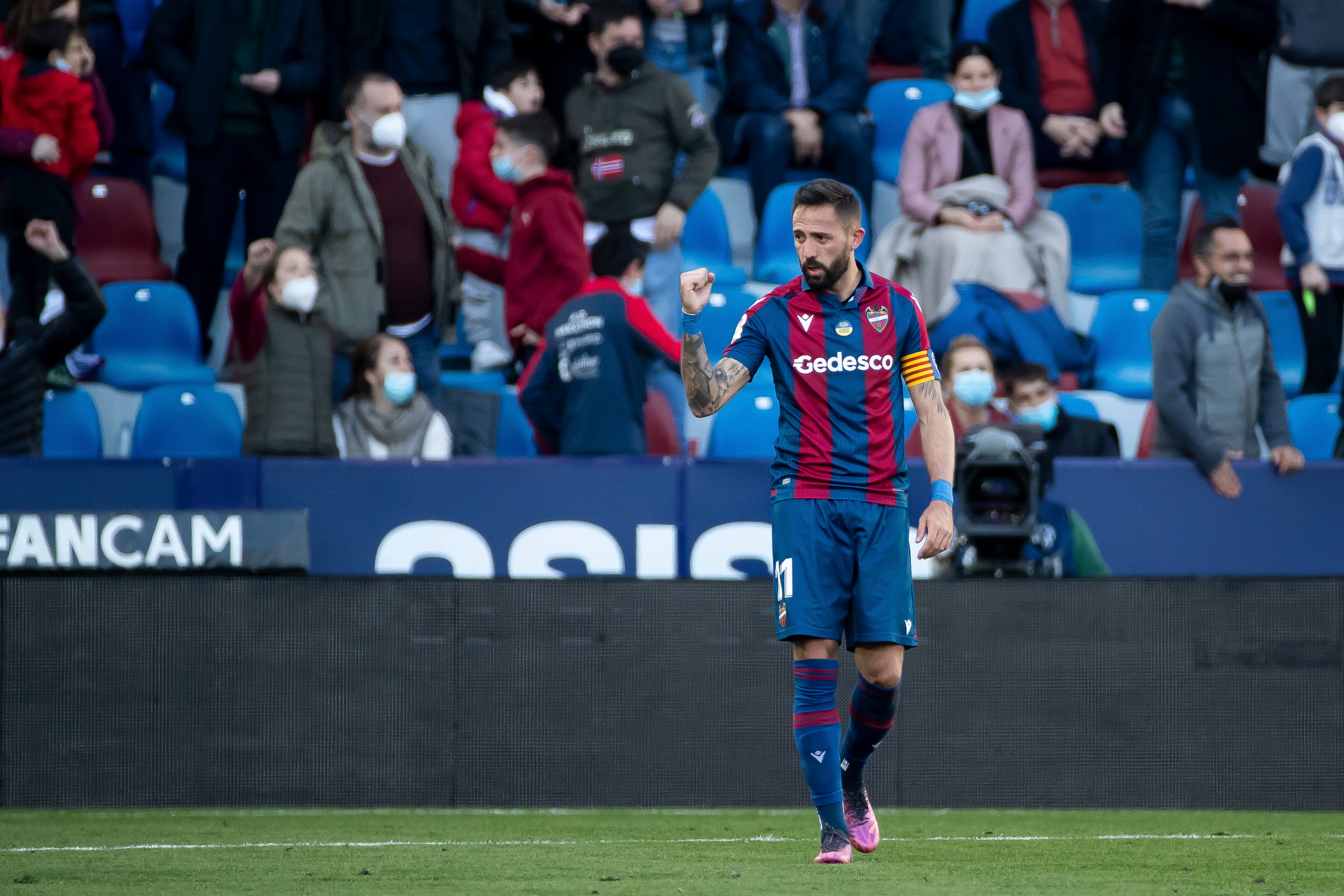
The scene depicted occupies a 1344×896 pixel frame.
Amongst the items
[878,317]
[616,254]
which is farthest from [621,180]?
[878,317]

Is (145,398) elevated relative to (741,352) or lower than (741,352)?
lower

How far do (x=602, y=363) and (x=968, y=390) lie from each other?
176 centimetres

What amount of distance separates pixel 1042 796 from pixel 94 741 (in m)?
3.78

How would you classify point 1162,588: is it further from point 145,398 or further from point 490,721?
point 145,398

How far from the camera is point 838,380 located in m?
5.09

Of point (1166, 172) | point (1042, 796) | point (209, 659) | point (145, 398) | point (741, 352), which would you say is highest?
point (1166, 172)

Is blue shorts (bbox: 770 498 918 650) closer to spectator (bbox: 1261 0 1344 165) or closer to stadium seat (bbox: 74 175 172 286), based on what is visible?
stadium seat (bbox: 74 175 172 286)

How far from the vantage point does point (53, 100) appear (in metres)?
10.1

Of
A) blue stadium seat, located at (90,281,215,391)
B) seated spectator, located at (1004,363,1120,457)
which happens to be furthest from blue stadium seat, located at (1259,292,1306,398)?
blue stadium seat, located at (90,281,215,391)

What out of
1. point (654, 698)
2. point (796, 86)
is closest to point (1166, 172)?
point (796, 86)

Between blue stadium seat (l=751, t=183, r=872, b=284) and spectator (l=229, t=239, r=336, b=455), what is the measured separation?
3340 millimetres

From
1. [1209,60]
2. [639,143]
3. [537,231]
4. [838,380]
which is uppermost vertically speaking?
[1209,60]

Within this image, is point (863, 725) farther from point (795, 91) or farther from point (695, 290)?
point (795, 91)

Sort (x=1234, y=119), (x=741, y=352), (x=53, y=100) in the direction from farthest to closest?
1. (x=1234, y=119)
2. (x=53, y=100)
3. (x=741, y=352)
